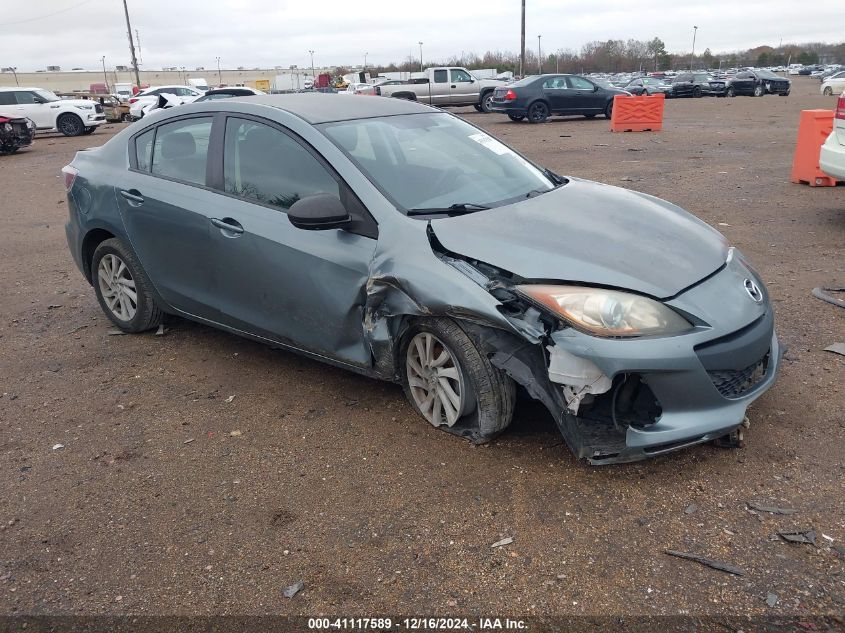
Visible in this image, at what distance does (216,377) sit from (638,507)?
2.73 metres

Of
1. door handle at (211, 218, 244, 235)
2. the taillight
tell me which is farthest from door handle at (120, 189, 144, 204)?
door handle at (211, 218, 244, 235)

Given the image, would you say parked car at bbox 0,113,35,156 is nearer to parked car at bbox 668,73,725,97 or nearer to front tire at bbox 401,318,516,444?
front tire at bbox 401,318,516,444

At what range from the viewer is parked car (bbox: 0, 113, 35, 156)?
18859 millimetres

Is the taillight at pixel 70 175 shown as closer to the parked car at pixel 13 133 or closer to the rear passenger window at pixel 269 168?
the rear passenger window at pixel 269 168

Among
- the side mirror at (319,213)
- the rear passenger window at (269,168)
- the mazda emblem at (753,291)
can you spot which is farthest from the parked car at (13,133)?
the mazda emblem at (753,291)

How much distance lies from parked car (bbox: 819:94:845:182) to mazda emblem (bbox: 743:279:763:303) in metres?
4.66

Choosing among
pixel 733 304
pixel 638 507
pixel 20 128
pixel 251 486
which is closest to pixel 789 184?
pixel 733 304

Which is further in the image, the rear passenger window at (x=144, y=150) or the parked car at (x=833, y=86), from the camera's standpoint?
the parked car at (x=833, y=86)

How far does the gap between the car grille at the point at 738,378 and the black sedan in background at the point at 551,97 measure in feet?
66.1

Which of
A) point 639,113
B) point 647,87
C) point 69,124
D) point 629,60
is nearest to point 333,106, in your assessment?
point 639,113

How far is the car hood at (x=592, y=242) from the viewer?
3.12 metres

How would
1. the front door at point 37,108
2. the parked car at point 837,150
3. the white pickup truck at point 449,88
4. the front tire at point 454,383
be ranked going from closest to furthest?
1. the front tire at point 454,383
2. the parked car at point 837,150
3. the front door at point 37,108
4. the white pickup truck at point 449,88

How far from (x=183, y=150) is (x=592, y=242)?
2756 millimetres

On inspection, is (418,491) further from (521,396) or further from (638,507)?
(638,507)
